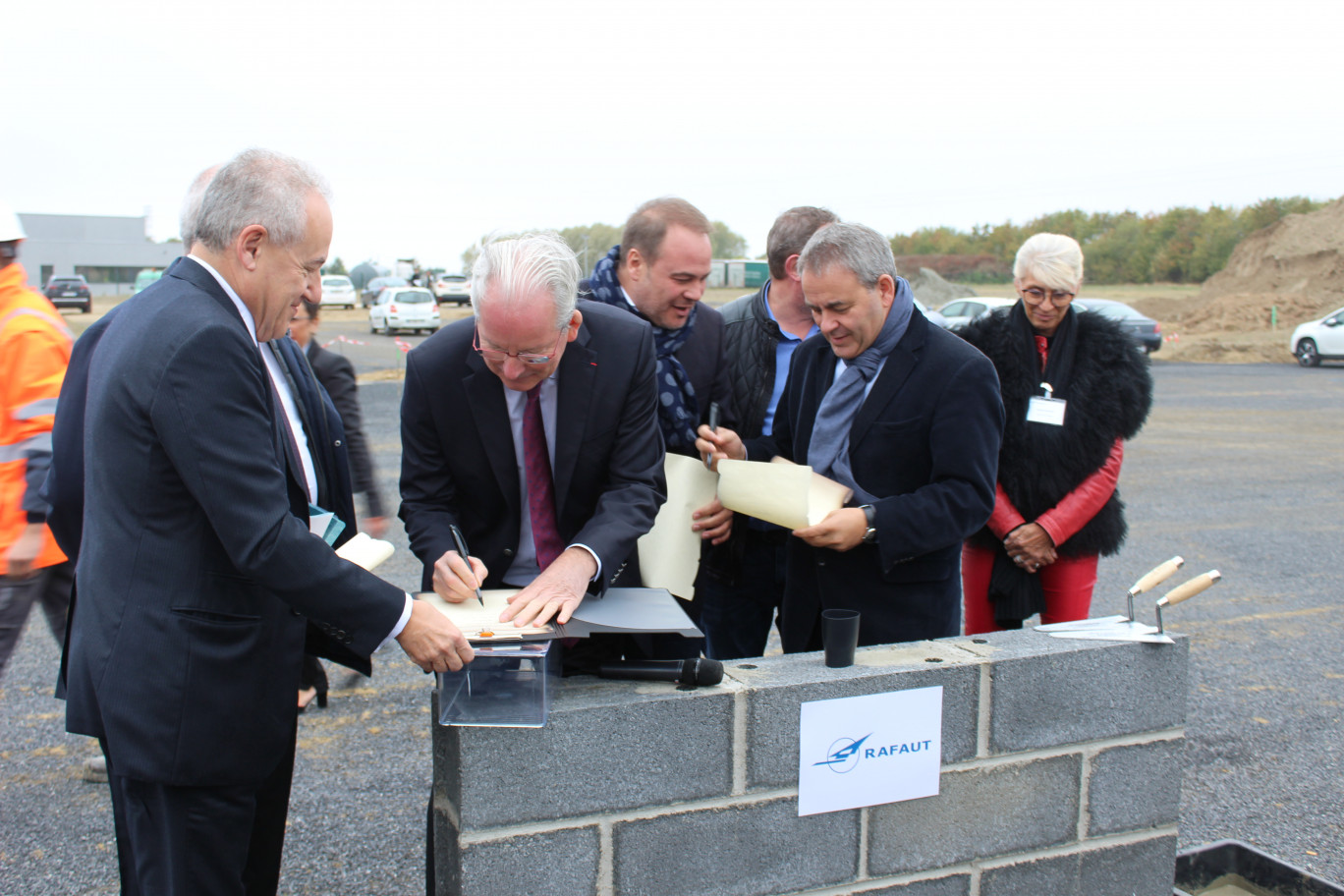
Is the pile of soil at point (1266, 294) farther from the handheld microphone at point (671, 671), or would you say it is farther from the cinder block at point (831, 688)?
the handheld microphone at point (671, 671)

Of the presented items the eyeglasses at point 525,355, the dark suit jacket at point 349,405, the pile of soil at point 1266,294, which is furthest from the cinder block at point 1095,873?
the pile of soil at point 1266,294

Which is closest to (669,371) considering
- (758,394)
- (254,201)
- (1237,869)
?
(758,394)

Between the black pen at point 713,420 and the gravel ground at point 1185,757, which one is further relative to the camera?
the gravel ground at point 1185,757

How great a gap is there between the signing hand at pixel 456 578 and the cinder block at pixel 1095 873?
140cm

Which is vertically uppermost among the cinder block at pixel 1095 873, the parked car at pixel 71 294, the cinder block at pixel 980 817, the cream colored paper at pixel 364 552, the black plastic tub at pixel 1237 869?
the parked car at pixel 71 294

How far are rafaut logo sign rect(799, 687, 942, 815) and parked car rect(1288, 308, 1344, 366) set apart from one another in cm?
2664

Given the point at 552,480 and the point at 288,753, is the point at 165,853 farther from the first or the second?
the point at 552,480

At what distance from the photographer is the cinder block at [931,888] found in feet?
7.50

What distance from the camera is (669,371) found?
10.2ft

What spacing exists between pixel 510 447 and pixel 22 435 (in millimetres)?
1924

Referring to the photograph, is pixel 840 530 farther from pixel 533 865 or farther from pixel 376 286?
pixel 376 286

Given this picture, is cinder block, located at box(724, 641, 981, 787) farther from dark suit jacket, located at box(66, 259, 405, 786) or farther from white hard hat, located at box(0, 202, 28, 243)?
white hard hat, located at box(0, 202, 28, 243)

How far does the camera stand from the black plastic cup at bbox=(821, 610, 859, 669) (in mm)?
2193

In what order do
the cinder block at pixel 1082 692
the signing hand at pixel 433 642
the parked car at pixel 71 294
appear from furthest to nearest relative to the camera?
the parked car at pixel 71 294 → the cinder block at pixel 1082 692 → the signing hand at pixel 433 642
